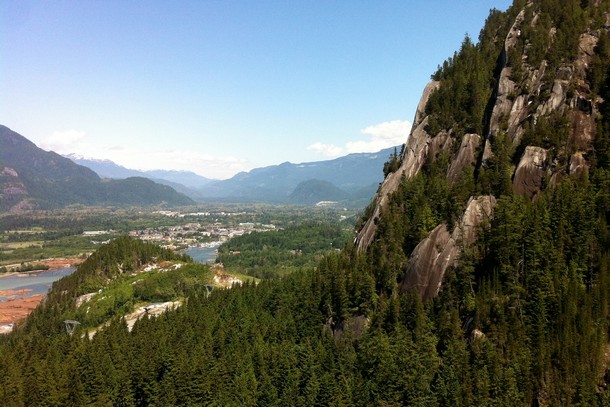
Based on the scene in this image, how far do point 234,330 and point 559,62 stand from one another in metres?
79.4

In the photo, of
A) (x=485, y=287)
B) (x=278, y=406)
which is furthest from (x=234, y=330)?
(x=485, y=287)

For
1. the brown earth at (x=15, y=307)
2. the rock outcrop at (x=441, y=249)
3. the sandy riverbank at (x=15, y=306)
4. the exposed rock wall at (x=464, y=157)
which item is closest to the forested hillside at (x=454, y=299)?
the rock outcrop at (x=441, y=249)

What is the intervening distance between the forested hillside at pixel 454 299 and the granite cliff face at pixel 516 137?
0.98 ft

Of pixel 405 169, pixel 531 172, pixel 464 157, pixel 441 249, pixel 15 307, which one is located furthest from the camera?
pixel 15 307

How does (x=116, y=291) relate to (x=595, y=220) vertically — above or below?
below

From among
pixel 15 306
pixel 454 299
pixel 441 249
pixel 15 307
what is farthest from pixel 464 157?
pixel 15 306

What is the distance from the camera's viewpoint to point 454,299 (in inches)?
2557

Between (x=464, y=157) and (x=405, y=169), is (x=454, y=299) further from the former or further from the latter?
(x=405, y=169)

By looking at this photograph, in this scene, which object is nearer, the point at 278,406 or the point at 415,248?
the point at 278,406

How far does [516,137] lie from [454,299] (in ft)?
115

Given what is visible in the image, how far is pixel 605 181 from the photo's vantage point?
63625 millimetres

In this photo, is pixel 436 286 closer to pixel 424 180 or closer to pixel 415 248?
pixel 415 248

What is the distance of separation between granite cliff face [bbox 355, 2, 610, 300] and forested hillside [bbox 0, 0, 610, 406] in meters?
0.30

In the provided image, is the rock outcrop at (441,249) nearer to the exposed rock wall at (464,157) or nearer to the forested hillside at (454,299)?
the forested hillside at (454,299)
